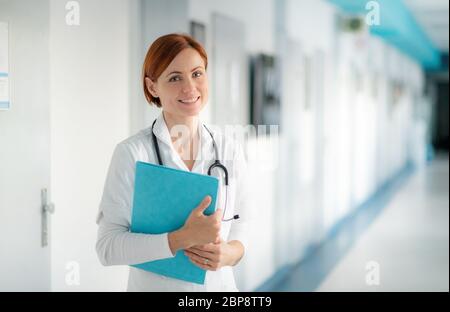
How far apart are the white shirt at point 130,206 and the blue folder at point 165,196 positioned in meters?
0.03

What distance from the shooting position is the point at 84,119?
72.7 inches

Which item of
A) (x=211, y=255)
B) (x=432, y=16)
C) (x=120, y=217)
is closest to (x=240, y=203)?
(x=211, y=255)

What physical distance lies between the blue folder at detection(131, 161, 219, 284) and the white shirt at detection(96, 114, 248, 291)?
3 cm

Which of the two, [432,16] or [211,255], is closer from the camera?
[211,255]

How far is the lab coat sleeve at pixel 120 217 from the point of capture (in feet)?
3.55

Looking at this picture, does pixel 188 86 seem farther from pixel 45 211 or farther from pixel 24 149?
pixel 45 211

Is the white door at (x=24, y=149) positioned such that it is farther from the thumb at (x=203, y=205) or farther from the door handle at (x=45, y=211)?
the thumb at (x=203, y=205)

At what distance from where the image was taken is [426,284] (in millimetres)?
3459

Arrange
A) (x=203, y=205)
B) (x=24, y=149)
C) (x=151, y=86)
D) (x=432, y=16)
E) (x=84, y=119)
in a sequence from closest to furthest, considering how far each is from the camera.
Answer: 1. (x=203, y=205)
2. (x=151, y=86)
3. (x=24, y=149)
4. (x=84, y=119)
5. (x=432, y=16)

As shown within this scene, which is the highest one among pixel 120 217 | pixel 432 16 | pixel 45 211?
pixel 432 16

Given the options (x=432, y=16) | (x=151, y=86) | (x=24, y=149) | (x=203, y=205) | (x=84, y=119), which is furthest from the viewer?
(x=432, y=16)

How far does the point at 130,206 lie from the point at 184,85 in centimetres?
26

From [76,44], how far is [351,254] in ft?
10.2
